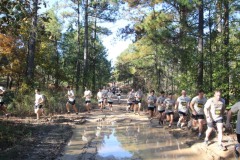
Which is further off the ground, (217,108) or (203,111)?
(217,108)

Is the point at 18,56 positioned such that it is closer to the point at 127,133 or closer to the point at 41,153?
the point at 127,133

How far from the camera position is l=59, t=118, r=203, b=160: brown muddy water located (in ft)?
31.6

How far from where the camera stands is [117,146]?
11172 millimetres

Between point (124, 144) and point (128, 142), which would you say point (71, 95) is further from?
point (124, 144)

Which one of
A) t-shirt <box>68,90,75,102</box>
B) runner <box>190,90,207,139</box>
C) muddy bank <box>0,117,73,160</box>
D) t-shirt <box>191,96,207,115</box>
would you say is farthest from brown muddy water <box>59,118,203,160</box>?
t-shirt <box>68,90,75,102</box>

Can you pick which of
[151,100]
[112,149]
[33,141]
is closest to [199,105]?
[112,149]

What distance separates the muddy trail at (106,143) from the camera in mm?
9250

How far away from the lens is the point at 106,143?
11.6 metres

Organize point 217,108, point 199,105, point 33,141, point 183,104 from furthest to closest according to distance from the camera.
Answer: point 183,104
point 199,105
point 33,141
point 217,108

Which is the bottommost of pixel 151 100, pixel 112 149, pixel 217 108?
pixel 112 149

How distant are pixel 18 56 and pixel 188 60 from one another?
59.1ft

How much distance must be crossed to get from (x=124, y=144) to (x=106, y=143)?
648mm

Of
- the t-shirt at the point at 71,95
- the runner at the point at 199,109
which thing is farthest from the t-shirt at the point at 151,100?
the runner at the point at 199,109

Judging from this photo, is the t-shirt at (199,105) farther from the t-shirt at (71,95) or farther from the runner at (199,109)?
the t-shirt at (71,95)
